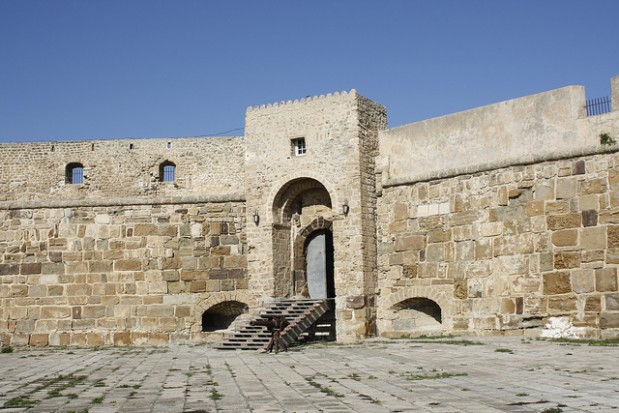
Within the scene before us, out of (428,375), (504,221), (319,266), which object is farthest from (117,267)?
(428,375)

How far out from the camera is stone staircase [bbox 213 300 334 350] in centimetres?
1695

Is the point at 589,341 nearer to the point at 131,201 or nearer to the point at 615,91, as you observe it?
the point at 615,91

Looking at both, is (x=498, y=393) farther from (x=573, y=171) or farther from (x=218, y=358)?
(x=573, y=171)

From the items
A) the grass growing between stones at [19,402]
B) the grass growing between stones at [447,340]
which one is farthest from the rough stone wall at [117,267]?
the grass growing between stones at [19,402]

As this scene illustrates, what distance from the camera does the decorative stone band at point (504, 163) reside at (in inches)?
612

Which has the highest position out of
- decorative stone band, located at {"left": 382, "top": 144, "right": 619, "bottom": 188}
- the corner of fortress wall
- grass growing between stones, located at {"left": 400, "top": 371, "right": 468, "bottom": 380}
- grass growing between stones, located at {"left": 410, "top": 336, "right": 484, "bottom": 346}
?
the corner of fortress wall

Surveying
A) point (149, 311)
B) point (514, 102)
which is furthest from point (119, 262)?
point (514, 102)

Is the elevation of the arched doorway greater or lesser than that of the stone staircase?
greater

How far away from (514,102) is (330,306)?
677 centimetres

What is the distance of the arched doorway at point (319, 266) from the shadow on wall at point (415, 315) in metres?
2.39

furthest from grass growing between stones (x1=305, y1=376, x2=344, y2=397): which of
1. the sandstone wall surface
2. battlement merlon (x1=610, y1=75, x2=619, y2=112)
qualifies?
battlement merlon (x1=610, y1=75, x2=619, y2=112)

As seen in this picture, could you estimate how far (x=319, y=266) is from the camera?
20344 millimetres

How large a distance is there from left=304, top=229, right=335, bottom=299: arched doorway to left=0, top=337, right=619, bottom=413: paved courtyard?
14.7 ft

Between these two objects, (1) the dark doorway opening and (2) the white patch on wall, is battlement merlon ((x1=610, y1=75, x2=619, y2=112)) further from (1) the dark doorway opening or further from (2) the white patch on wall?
(1) the dark doorway opening
